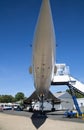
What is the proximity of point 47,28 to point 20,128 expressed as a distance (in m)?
7.36

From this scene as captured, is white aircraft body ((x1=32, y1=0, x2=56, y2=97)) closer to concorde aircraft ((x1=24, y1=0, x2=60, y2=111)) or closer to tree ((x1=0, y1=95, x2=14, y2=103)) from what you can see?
concorde aircraft ((x1=24, y1=0, x2=60, y2=111))

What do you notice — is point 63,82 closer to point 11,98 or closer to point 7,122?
point 7,122

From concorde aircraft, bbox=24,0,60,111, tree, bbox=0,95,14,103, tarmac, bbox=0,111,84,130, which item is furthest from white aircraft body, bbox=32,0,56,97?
tree, bbox=0,95,14,103

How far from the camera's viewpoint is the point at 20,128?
1573 centimetres

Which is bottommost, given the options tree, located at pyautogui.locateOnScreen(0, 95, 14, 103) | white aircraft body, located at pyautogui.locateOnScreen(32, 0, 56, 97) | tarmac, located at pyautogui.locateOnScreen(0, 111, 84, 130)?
tarmac, located at pyautogui.locateOnScreen(0, 111, 84, 130)

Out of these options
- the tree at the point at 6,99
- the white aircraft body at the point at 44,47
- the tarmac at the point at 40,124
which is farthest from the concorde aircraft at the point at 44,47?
the tree at the point at 6,99

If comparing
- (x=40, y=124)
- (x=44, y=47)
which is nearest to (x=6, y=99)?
(x=40, y=124)

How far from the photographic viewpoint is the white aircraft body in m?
13.2

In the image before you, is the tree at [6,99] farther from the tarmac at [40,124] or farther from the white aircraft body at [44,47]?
the white aircraft body at [44,47]


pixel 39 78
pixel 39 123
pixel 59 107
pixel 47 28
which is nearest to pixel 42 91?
pixel 39 78

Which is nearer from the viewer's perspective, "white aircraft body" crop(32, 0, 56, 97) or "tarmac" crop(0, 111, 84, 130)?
"white aircraft body" crop(32, 0, 56, 97)

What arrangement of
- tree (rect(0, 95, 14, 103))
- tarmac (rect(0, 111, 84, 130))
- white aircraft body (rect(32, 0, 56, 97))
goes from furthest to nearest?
tree (rect(0, 95, 14, 103)), tarmac (rect(0, 111, 84, 130)), white aircraft body (rect(32, 0, 56, 97))

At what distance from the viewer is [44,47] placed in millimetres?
14438

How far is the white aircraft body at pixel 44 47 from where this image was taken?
43.3 feet
